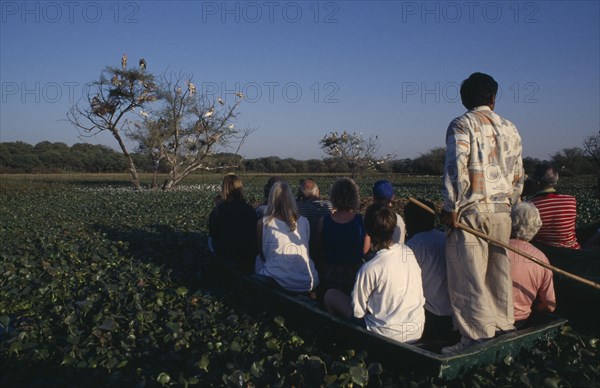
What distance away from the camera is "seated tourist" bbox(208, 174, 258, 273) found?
542 centimetres

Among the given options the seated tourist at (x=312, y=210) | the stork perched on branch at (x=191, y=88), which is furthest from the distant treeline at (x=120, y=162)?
the seated tourist at (x=312, y=210)

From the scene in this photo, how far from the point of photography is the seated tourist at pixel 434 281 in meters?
3.55

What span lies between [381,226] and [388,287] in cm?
42

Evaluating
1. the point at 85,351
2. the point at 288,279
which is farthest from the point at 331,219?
the point at 85,351

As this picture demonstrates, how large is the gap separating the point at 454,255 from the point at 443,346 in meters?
0.72

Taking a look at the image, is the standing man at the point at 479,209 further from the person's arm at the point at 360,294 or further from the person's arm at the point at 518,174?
the person's arm at the point at 360,294

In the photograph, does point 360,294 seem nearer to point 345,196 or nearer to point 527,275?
point 345,196

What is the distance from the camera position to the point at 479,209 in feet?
10.5

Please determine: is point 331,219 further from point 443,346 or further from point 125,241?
point 125,241

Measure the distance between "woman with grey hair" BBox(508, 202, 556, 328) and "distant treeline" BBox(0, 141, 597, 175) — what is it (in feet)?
132

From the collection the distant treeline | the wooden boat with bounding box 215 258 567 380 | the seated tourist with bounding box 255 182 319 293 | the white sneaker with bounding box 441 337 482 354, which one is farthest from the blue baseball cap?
the distant treeline

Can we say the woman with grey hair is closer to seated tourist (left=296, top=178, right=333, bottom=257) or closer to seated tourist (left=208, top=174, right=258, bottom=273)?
seated tourist (left=296, top=178, right=333, bottom=257)

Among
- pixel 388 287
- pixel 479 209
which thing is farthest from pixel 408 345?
pixel 479 209

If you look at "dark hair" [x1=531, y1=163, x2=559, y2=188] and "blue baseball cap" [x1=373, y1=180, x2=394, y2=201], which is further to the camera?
"blue baseball cap" [x1=373, y1=180, x2=394, y2=201]
